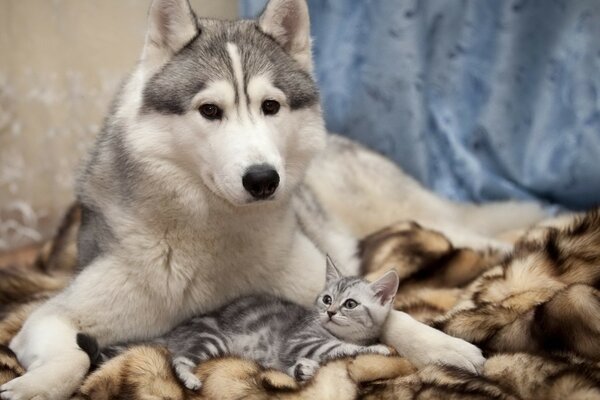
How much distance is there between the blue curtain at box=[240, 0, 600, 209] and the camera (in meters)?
3.09

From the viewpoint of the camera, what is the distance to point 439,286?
253 cm

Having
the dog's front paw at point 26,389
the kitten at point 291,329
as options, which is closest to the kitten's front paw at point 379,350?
the kitten at point 291,329

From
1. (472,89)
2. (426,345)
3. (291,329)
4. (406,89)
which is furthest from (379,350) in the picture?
(472,89)

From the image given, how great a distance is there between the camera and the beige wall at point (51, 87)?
10.6 feet

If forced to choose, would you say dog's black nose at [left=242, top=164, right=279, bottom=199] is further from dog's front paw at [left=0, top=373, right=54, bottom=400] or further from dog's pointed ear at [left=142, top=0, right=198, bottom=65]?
dog's front paw at [left=0, top=373, right=54, bottom=400]

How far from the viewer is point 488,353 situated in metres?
1.88

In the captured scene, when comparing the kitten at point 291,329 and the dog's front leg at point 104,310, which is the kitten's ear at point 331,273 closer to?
the kitten at point 291,329

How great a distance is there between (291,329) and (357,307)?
0.70 feet

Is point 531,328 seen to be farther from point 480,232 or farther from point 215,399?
point 480,232

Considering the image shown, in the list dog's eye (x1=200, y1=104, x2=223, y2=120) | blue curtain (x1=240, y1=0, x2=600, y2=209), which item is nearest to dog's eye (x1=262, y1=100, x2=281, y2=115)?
dog's eye (x1=200, y1=104, x2=223, y2=120)

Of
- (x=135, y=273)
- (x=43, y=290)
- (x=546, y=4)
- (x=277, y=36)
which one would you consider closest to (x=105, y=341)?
(x=135, y=273)

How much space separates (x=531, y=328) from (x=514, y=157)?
1637mm

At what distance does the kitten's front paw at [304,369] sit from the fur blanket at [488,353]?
36 millimetres

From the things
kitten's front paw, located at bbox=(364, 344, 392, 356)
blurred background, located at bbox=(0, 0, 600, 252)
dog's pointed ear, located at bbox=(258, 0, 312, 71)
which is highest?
dog's pointed ear, located at bbox=(258, 0, 312, 71)
